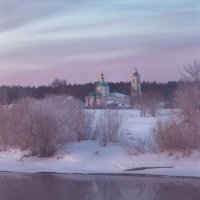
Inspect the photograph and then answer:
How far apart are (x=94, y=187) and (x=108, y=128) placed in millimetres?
11029

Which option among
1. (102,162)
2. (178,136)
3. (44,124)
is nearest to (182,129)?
(178,136)

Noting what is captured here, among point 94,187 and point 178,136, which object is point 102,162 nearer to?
point 178,136

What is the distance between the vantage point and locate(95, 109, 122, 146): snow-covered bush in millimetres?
29406

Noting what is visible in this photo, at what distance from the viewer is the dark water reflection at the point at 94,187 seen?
1667 centimetres

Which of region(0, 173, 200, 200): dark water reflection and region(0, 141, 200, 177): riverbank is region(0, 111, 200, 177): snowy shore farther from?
region(0, 173, 200, 200): dark water reflection

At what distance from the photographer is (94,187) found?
745 inches

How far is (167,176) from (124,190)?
4458 mm

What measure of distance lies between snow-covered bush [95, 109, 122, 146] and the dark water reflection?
22.7 feet

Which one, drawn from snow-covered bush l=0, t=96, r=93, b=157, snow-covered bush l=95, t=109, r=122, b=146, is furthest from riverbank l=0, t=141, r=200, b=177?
snow-covered bush l=95, t=109, r=122, b=146

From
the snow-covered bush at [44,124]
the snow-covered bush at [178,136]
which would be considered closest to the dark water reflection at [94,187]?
the snow-covered bush at [178,136]

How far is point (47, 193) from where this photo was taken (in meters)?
17.6

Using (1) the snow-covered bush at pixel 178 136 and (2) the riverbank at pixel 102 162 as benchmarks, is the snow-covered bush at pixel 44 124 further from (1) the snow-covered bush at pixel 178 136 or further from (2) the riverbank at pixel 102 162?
(1) the snow-covered bush at pixel 178 136

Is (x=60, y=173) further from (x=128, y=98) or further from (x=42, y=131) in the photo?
(x=128, y=98)

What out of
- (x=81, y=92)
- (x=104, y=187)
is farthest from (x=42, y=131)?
(x=81, y=92)
